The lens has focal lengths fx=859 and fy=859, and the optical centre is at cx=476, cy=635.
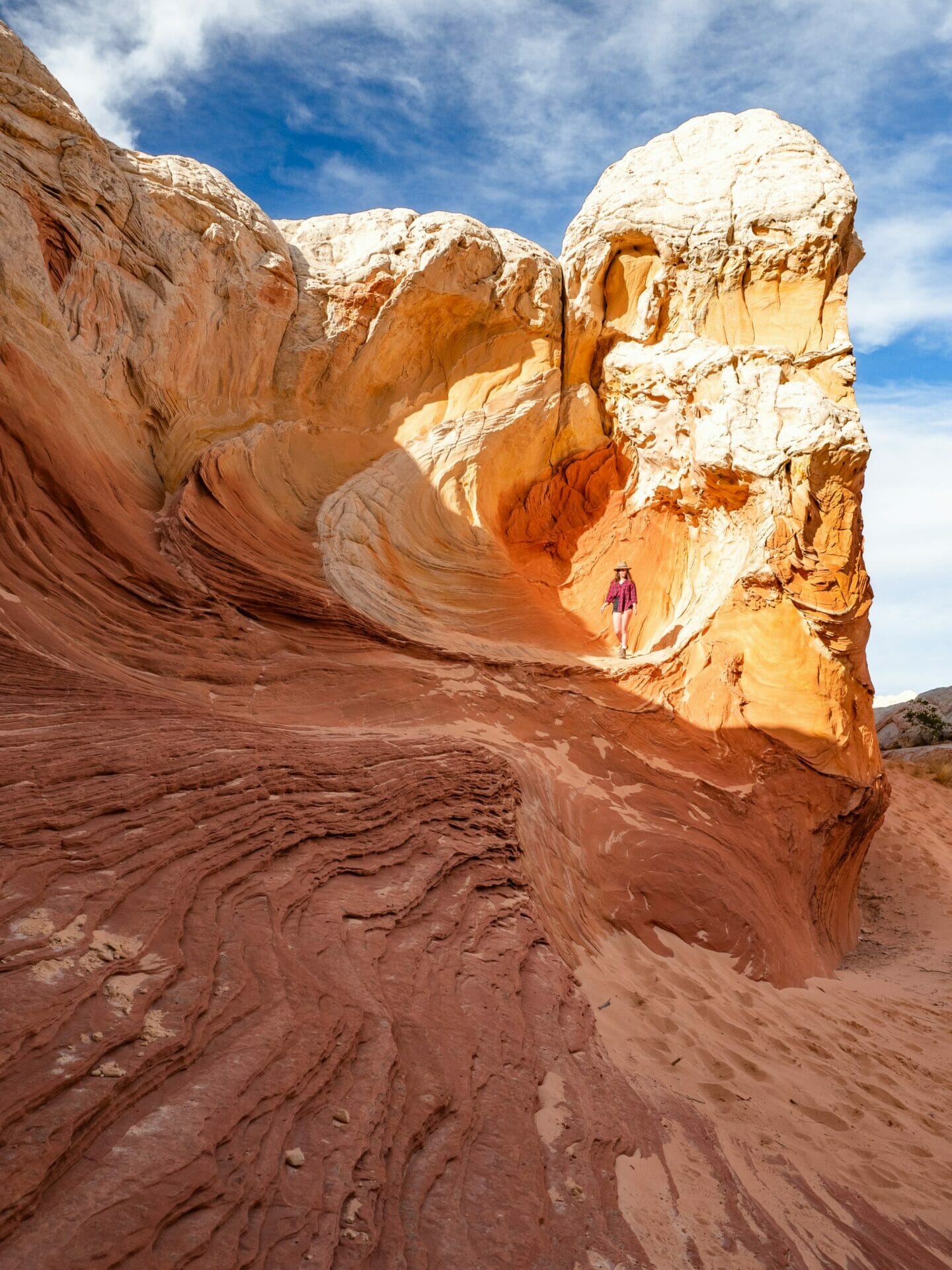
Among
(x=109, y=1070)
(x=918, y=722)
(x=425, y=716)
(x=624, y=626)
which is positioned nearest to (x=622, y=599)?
(x=624, y=626)

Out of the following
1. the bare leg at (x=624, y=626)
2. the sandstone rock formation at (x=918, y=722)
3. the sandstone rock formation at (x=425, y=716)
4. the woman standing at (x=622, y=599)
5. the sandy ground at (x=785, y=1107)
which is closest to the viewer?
the sandstone rock formation at (x=425, y=716)

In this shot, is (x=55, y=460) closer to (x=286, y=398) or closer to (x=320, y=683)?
(x=320, y=683)

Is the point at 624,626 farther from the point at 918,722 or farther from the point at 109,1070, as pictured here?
the point at 918,722

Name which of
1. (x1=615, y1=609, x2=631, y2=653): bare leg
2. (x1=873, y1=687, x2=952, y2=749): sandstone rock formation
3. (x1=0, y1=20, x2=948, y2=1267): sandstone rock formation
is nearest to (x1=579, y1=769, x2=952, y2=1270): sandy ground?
(x1=0, y1=20, x2=948, y2=1267): sandstone rock formation

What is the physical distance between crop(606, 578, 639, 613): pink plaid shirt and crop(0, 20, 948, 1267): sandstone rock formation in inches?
18.5

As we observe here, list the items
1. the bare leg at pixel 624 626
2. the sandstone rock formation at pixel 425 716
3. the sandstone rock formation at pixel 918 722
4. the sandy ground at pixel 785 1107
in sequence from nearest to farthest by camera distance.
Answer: the sandstone rock formation at pixel 425 716 → the sandy ground at pixel 785 1107 → the bare leg at pixel 624 626 → the sandstone rock formation at pixel 918 722

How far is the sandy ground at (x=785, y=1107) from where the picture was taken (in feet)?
8.98

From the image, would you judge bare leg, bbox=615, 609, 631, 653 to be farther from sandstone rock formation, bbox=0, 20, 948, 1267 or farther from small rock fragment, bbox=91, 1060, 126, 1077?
small rock fragment, bbox=91, 1060, 126, 1077

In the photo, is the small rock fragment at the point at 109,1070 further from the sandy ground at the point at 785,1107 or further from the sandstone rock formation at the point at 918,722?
the sandstone rock formation at the point at 918,722

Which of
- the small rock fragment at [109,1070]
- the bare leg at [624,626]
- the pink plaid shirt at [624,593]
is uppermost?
the pink plaid shirt at [624,593]

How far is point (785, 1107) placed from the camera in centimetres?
367

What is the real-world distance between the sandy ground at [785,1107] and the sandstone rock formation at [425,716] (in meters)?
0.03

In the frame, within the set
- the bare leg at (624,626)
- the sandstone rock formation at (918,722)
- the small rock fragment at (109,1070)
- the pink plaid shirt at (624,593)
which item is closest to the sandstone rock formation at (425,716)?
the small rock fragment at (109,1070)

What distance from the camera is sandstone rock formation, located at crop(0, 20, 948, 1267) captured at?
2.31 m
